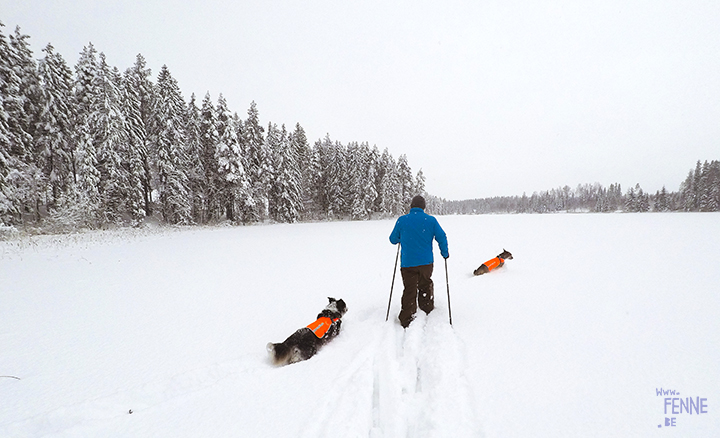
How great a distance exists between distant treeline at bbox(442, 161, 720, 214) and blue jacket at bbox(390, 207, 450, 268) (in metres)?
64.1

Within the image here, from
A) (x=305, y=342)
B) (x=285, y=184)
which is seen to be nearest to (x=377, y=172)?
(x=285, y=184)

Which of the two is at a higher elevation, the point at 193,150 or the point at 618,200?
the point at 193,150

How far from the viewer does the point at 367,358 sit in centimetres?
316

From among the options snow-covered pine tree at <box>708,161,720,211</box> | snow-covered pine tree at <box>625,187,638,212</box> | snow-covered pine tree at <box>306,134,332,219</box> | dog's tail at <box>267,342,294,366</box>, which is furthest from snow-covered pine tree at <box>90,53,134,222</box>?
snow-covered pine tree at <box>625,187,638,212</box>

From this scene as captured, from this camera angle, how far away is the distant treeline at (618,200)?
4084 cm

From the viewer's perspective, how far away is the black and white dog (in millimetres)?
3080

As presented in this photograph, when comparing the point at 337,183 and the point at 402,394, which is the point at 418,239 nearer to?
the point at 402,394

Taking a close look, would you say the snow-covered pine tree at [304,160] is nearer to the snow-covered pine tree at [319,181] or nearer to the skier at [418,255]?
the snow-covered pine tree at [319,181]

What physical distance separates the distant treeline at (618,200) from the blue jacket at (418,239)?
64.1 meters

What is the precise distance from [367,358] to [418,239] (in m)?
2.03

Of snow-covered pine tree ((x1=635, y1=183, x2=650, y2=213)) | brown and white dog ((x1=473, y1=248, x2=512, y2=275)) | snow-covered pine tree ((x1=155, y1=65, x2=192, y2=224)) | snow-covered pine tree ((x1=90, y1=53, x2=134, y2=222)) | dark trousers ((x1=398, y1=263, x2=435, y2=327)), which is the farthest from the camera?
snow-covered pine tree ((x1=635, y1=183, x2=650, y2=213))

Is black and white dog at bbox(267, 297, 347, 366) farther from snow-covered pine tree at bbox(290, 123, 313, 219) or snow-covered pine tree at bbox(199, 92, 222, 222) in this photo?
snow-covered pine tree at bbox(290, 123, 313, 219)

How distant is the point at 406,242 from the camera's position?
4.36 meters

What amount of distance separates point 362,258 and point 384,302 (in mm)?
4153
